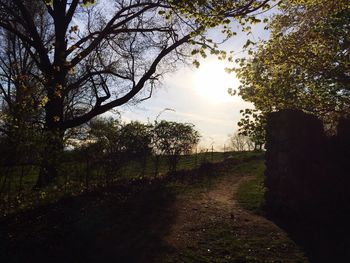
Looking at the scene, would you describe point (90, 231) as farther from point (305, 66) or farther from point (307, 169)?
point (305, 66)

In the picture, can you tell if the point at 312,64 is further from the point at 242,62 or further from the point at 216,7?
the point at 216,7

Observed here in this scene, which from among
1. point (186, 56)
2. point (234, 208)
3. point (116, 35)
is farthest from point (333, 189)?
point (116, 35)

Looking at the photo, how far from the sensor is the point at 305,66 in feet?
45.1

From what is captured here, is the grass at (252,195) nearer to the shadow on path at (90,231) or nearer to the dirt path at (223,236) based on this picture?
the dirt path at (223,236)

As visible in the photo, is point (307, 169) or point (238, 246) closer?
point (238, 246)

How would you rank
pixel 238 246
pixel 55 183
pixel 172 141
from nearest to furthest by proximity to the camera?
pixel 238 246
pixel 55 183
pixel 172 141

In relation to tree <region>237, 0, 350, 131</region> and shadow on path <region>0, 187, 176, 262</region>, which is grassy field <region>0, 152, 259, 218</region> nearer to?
shadow on path <region>0, 187, 176, 262</region>

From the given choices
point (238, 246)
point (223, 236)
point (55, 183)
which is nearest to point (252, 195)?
point (223, 236)

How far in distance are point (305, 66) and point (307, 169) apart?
4.54 m

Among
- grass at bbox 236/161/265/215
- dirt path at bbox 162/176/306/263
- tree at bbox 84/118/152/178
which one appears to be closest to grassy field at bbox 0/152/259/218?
tree at bbox 84/118/152/178

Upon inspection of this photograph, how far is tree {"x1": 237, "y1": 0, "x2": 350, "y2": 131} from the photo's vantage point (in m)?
13.2

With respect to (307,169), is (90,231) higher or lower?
lower

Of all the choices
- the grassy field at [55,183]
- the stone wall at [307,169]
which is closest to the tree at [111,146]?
the grassy field at [55,183]

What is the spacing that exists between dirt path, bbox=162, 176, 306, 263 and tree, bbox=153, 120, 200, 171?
4.50 metres
